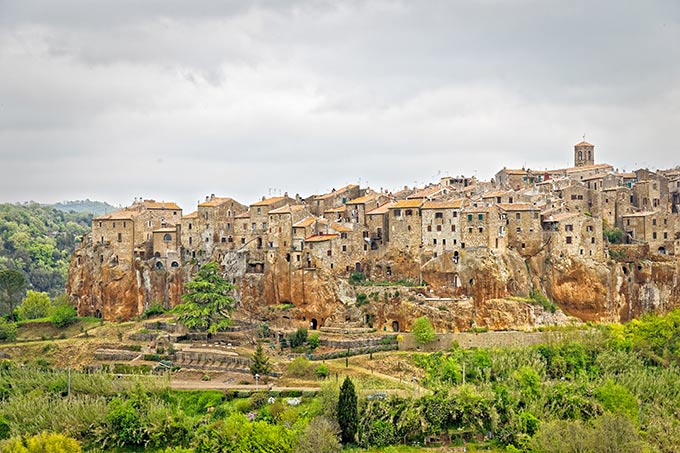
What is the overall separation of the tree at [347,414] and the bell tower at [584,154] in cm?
5197

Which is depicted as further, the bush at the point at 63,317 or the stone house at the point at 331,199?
the stone house at the point at 331,199

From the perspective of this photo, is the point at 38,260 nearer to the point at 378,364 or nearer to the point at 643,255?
the point at 378,364

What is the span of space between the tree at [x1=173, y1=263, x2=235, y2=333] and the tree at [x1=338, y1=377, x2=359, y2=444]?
17985mm

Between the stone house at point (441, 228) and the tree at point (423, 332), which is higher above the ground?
the stone house at point (441, 228)

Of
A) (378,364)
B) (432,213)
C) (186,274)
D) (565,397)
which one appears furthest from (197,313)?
(565,397)

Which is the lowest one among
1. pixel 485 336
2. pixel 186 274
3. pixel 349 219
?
Result: pixel 485 336

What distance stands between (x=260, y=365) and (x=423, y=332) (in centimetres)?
1318

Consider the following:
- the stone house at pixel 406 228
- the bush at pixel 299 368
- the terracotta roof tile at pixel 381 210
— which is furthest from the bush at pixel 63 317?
the stone house at pixel 406 228

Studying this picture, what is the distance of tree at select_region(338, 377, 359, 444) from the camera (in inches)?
1957

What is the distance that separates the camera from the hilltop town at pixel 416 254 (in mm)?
64375

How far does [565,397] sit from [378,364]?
14.0 m

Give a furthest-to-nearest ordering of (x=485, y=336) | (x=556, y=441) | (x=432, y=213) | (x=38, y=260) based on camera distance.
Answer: (x=38, y=260), (x=432, y=213), (x=485, y=336), (x=556, y=441)

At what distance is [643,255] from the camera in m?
68.4

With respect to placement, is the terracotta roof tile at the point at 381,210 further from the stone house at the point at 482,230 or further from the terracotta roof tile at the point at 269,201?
the terracotta roof tile at the point at 269,201
